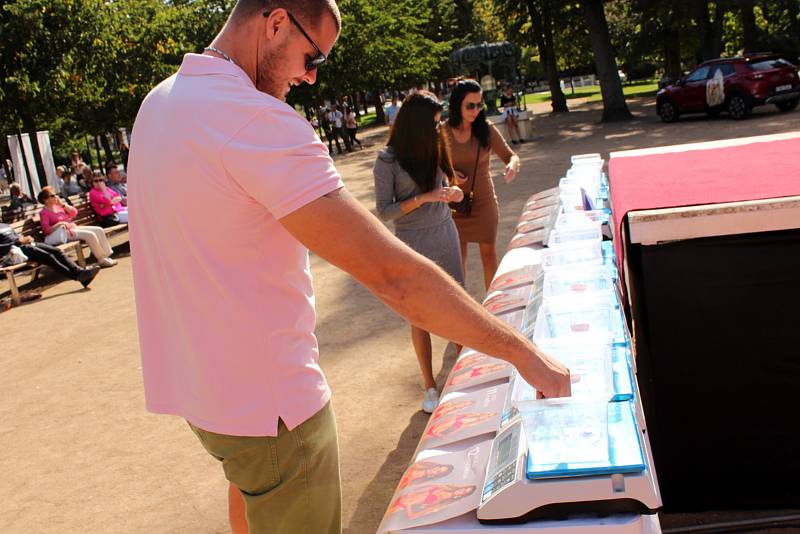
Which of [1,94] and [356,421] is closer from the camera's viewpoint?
[356,421]

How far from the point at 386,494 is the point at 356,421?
3.41 feet

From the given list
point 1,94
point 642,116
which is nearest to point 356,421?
point 1,94

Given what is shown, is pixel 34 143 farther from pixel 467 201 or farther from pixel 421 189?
pixel 421 189

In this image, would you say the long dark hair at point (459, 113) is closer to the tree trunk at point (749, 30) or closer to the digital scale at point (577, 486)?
the digital scale at point (577, 486)

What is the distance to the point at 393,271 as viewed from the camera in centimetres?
169

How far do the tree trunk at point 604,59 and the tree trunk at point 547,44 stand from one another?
25.9ft

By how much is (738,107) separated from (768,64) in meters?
1.28

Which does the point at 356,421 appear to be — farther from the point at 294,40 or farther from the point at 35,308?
the point at 35,308

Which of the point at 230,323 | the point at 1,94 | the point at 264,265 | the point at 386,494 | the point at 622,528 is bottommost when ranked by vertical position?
the point at 386,494

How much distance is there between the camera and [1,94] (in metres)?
14.1

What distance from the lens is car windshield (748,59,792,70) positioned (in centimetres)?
1925

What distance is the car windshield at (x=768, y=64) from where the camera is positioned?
63.2ft

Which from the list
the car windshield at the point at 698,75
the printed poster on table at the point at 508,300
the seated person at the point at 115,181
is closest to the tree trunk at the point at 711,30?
the car windshield at the point at 698,75

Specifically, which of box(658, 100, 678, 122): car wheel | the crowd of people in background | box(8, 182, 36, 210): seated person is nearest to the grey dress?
the crowd of people in background
